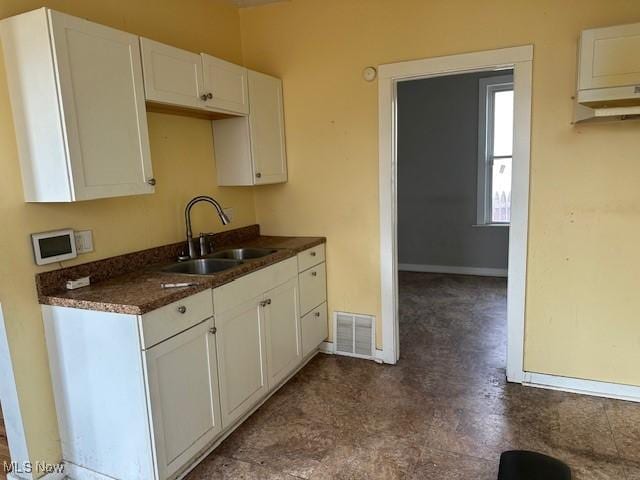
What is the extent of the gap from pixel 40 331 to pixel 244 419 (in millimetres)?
1159

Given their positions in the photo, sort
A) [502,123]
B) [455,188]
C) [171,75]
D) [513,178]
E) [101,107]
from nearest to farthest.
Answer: [101,107], [171,75], [513,178], [502,123], [455,188]

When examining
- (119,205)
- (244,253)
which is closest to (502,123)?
(244,253)

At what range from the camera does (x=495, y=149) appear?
524cm

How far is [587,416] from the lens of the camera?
2.44 meters

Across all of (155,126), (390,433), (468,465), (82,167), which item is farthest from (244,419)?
(155,126)

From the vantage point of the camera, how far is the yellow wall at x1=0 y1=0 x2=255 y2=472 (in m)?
1.84

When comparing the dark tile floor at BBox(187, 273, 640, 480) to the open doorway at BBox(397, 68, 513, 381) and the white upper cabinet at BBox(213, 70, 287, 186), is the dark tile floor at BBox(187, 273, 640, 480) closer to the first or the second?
the white upper cabinet at BBox(213, 70, 287, 186)

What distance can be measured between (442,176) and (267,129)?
10.2 feet

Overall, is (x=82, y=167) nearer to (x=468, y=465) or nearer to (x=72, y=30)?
(x=72, y=30)

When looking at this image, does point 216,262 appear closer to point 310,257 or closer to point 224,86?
point 310,257

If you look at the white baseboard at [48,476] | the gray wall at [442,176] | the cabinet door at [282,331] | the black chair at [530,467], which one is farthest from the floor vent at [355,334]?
the gray wall at [442,176]

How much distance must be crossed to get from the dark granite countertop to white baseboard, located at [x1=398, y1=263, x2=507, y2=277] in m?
3.41

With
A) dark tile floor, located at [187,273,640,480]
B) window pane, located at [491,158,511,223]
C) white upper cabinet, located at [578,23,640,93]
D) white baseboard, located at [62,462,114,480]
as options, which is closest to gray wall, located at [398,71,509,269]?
window pane, located at [491,158,511,223]

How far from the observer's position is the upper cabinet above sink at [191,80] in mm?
2135
